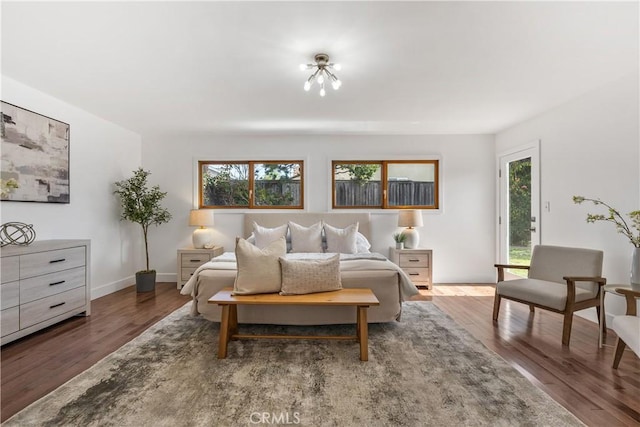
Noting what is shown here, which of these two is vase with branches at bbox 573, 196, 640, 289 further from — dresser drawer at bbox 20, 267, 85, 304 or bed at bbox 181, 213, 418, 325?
dresser drawer at bbox 20, 267, 85, 304

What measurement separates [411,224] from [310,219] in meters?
1.62

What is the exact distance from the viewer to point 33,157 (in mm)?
3281

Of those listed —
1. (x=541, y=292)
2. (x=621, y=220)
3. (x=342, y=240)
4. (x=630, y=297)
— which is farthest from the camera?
(x=342, y=240)

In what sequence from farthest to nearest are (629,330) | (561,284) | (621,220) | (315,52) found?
(561,284), (621,220), (315,52), (629,330)

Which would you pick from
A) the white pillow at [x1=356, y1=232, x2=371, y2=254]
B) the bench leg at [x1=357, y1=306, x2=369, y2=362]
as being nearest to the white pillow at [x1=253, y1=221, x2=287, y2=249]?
the white pillow at [x1=356, y1=232, x2=371, y2=254]

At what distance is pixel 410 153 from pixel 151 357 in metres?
4.56

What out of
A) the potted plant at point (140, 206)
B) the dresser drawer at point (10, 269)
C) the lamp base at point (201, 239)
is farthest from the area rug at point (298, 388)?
the lamp base at point (201, 239)

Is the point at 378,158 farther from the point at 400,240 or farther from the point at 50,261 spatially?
the point at 50,261

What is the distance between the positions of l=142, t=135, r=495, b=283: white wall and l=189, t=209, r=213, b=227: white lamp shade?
361 mm

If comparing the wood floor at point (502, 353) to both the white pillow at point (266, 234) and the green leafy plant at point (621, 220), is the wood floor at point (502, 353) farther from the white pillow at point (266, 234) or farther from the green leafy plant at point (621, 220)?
the white pillow at point (266, 234)

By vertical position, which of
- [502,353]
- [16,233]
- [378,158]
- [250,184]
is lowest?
[502,353]

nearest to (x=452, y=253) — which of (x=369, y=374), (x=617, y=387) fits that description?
(x=617, y=387)

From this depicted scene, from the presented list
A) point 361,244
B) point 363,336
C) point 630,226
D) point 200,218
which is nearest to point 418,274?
point 361,244

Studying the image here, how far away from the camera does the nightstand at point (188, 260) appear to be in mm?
4707
